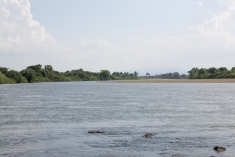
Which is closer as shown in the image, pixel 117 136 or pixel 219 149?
pixel 219 149

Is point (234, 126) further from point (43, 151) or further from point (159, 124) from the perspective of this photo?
point (43, 151)

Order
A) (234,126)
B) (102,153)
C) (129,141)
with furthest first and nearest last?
(234,126), (129,141), (102,153)

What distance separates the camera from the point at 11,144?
80.2 ft

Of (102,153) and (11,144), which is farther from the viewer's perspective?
(11,144)

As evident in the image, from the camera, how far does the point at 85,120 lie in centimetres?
3712

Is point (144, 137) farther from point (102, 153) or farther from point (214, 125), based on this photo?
point (214, 125)

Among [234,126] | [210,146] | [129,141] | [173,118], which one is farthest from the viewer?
[173,118]

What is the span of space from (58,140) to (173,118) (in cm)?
1679

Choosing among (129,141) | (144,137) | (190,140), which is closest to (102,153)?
(129,141)

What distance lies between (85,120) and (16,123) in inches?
289

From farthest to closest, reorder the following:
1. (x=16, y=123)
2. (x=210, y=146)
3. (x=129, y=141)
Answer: (x=16, y=123)
(x=129, y=141)
(x=210, y=146)

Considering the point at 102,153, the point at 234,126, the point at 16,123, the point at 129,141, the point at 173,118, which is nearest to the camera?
the point at 102,153

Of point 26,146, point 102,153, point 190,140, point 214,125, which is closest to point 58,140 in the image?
point 26,146

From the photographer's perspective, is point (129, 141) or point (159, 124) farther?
point (159, 124)
